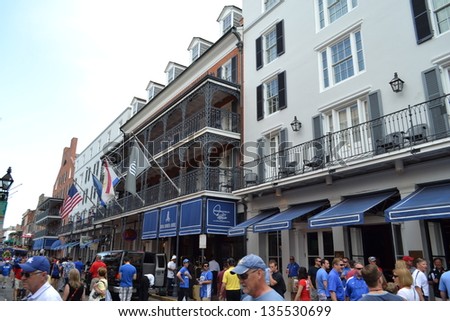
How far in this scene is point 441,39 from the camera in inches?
397

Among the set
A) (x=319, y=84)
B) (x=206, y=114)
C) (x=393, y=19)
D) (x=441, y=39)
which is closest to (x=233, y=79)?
Answer: (x=206, y=114)

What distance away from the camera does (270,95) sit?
16531 millimetres

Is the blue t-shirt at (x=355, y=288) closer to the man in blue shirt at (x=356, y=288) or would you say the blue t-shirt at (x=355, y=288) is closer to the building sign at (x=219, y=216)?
the man in blue shirt at (x=356, y=288)

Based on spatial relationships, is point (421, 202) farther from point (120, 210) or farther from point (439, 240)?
point (120, 210)

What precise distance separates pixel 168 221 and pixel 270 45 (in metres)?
10.3

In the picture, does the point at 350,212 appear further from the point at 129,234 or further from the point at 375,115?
the point at 129,234

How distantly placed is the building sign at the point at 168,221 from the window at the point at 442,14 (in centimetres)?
1313

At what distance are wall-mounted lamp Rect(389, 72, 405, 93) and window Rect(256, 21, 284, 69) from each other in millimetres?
6333

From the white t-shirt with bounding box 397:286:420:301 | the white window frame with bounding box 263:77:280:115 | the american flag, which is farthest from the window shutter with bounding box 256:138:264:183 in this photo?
the american flag

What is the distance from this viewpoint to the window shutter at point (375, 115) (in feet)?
36.1

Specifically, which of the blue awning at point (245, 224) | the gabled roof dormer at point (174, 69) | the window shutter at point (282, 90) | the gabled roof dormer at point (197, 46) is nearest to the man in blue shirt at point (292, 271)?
the blue awning at point (245, 224)

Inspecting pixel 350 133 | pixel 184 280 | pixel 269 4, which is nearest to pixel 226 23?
pixel 269 4

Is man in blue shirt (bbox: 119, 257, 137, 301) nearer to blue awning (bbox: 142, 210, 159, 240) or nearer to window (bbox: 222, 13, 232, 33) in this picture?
blue awning (bbox: 142, 210, 159, 240)

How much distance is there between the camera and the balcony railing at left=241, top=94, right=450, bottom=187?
A: 9586 mm
